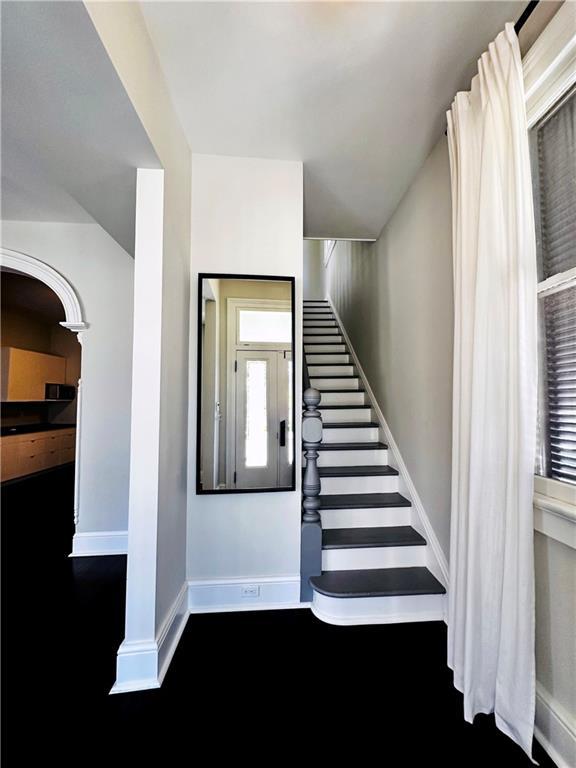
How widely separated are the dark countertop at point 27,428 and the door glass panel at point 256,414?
16.1 ft

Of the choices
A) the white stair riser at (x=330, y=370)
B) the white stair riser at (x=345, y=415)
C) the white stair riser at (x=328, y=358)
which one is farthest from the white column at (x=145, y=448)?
the white stair riser at (x=328, y=358)

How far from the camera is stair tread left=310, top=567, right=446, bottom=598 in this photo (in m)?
1.88

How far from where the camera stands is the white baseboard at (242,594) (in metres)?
1.99

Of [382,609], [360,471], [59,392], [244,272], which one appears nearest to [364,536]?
[382,609]

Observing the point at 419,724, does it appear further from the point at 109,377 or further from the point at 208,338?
the point at 109,377

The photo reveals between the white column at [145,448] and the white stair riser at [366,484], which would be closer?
the white column at [145,448]

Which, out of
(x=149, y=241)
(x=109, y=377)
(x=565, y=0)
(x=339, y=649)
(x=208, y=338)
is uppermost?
(x=565, y=0)

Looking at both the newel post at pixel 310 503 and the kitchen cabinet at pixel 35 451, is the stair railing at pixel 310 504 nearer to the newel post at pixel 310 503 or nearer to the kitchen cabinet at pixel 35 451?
the newel post at pixel 310 503

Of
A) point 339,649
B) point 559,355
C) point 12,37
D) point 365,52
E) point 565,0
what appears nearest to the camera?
point 12,37

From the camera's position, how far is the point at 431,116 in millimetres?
1781

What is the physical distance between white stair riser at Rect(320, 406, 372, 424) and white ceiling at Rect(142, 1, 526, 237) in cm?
205

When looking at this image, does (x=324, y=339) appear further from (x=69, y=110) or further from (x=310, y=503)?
(x=69, y=110)

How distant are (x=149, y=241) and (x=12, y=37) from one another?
69 cm

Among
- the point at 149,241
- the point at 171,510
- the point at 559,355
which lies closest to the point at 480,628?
the point at 559,355
